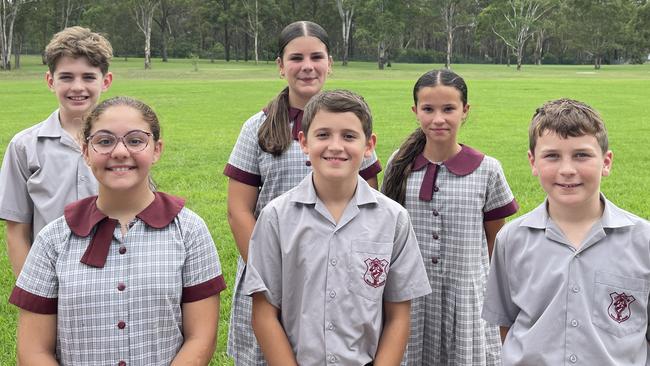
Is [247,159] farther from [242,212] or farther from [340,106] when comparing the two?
[340,106]

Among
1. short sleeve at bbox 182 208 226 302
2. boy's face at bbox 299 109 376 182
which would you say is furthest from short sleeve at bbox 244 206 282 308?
boy's face at bbox 299 109 376 182

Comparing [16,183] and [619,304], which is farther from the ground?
[16,183]

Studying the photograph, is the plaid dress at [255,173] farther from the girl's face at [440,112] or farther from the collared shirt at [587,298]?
the collared shirt at [587,298]

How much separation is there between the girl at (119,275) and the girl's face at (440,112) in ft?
4.26

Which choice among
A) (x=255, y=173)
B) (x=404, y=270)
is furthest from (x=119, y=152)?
(x=404, y=270)

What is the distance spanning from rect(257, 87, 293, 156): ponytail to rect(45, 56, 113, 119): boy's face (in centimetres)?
82

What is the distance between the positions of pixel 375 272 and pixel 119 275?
37.0 inches

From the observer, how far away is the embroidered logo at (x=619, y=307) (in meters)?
→ 2.42

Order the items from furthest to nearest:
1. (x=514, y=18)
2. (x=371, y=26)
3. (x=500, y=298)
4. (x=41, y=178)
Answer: (x=514, y=18) → (x=371, y=26) → (x=41, y=178) → (x=500, y=298)

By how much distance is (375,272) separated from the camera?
259 centimetres

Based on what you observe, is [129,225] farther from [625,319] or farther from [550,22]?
[550,22]

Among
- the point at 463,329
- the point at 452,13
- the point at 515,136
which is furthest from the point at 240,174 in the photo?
the point at 452,13

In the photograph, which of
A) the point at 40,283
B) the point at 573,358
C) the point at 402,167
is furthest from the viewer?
the point at 402,167

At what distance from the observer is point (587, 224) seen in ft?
8.37
